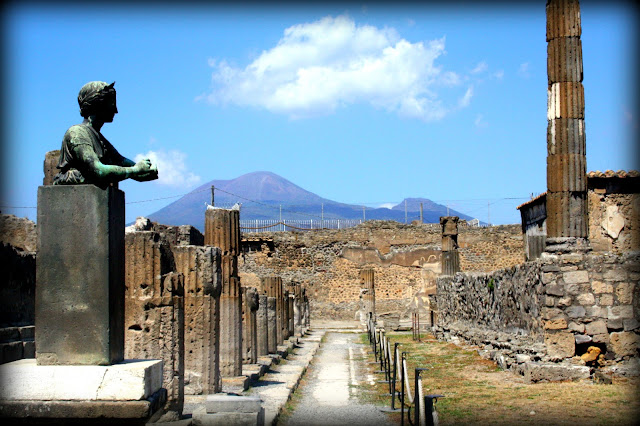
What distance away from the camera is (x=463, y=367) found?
45.8ft

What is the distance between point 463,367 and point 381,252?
26.7 meters

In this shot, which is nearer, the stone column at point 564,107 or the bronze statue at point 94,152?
the bronze statue at point 94,152

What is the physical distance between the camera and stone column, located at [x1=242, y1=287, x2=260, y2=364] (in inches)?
527

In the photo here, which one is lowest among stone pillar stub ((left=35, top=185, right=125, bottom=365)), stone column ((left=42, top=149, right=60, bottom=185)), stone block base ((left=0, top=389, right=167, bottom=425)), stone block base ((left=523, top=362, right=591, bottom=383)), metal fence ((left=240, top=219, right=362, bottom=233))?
stone block base ((left=523, top=362, right=591, bottom=383))

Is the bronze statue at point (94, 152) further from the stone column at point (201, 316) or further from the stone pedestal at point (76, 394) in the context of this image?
the stone column at point (201, 316)

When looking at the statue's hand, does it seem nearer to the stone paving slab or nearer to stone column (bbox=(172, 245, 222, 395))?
the stone paving slab

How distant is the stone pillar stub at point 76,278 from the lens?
15.4 feet

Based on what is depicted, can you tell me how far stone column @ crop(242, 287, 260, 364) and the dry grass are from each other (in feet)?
7.27

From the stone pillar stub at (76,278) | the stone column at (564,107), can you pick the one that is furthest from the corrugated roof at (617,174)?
the stone pillar stub at (76,278)

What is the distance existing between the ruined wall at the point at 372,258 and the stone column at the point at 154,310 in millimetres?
32967

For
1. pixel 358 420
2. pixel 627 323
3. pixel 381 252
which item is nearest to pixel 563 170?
pixel 627 323

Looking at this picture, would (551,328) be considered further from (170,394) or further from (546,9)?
(170,394)

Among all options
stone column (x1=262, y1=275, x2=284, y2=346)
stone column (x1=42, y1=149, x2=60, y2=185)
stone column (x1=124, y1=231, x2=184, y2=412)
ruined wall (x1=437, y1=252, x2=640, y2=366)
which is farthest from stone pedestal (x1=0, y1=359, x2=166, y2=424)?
stone column (x1=262, y1=275, x2=284, y2=346)

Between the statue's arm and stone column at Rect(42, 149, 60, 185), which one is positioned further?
stone column at Rect(42, 149, 60, 185)
